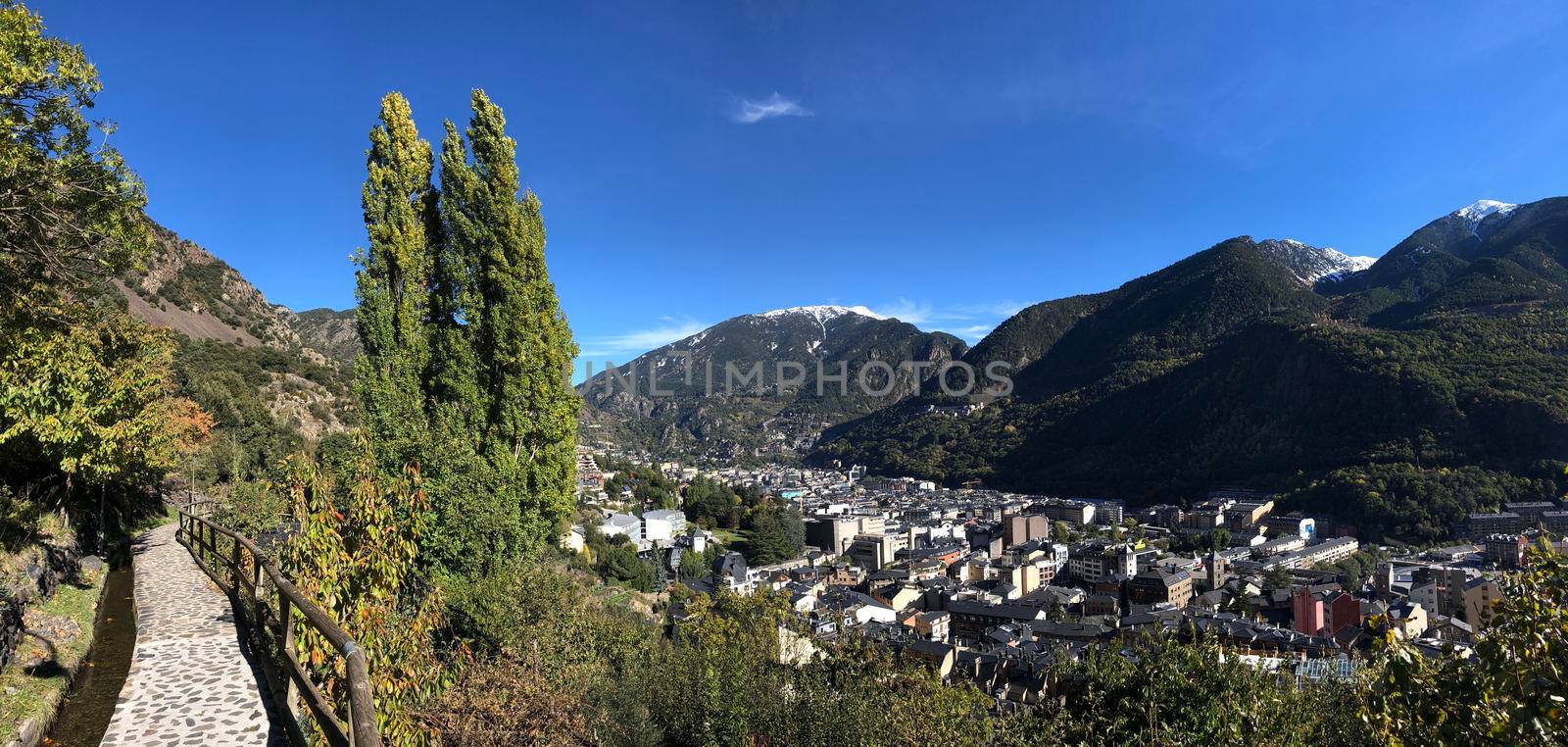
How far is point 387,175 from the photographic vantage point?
9.03 metres

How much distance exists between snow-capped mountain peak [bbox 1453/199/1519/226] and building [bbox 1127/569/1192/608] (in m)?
165

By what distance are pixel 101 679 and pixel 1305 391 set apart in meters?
108

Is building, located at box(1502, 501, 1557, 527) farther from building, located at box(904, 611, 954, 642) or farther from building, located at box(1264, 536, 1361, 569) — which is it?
building, located at box(904, 611, 954, 642)

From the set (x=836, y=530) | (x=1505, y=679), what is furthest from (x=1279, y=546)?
(x=1505, y=679)

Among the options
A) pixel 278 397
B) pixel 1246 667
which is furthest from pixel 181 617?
pixel 278 397

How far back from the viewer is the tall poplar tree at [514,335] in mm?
9375

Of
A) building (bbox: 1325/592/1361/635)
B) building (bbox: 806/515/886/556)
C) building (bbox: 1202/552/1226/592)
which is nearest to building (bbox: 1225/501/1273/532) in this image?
building (bbox: 1202/552/1226/592)

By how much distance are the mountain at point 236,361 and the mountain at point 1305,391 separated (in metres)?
79.7

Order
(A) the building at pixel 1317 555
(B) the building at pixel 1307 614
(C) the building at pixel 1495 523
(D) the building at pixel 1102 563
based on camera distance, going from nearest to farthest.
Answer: (B) the building at pixel 1307 614, (D) the building at pixel 1102 563, (A) the building at pixel 1317 555, (C) the building at pixel 1495 523

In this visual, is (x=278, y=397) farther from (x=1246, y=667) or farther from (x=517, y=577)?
(x=1246, y=667)

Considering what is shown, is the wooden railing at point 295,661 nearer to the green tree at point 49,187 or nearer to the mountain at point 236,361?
the green tree at point 49,187

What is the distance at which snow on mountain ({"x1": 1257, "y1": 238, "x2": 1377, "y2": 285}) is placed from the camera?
159 metres

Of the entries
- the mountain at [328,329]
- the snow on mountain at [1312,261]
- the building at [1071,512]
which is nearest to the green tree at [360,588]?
the building at [1071,512]

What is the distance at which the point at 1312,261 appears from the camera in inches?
6698
